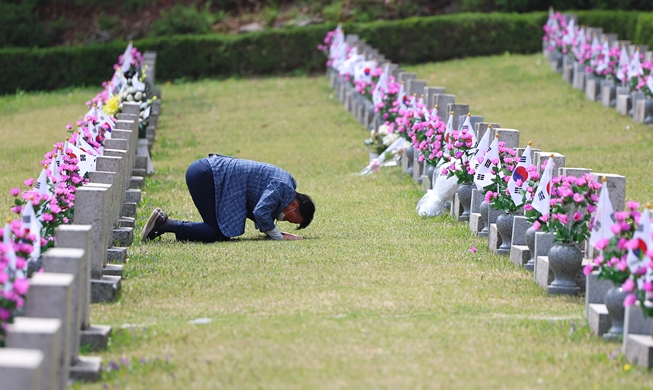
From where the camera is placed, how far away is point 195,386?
18.1 feet

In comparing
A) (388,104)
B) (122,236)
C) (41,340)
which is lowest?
(122,236)

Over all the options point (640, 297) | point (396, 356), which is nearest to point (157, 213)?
point (396, 356)

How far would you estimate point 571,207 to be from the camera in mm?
8023

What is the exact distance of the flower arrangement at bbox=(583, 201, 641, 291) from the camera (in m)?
6.29

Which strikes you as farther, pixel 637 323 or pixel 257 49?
pixel 257 49

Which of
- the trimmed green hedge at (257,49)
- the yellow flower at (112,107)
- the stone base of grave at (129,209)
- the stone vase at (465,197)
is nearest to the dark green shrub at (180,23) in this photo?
the trimmed green hedge at (257,49)

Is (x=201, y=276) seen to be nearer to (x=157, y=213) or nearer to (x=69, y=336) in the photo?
(x=157, y=213)

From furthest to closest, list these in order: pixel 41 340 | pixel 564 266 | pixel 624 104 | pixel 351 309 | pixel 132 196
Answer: pixel 624 104 → pixel 132 196 → pixel 564 266 → pixel 351 309 → pixel 41 340

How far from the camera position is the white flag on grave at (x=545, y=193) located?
8.07m

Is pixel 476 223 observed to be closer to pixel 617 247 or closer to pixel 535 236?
pixel 535 236

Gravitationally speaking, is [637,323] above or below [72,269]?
below

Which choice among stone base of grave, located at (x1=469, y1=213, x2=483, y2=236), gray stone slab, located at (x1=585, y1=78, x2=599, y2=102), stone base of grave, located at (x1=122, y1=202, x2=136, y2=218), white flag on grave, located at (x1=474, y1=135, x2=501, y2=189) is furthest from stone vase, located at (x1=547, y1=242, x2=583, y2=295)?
gray stone slab, located at (x1=585, y1=78, x2=599, y2=102)

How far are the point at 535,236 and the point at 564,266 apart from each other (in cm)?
60

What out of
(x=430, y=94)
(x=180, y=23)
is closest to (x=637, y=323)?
(x=430, y=94)
